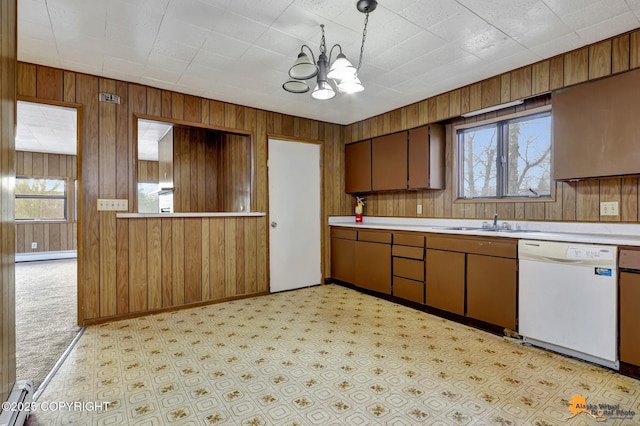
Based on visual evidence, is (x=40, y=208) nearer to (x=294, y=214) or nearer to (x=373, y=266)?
(x=294, y=214)

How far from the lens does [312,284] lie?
4.72 meters

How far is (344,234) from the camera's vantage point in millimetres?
4641

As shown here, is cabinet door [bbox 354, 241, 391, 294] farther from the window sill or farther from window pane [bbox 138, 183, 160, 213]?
window pane [bbox 138, 183, 160, 213]

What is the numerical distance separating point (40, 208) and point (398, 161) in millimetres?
8282

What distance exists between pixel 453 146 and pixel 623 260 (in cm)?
207

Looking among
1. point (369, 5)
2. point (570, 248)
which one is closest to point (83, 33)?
point (369, 5)

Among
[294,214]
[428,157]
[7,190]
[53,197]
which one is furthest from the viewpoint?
[53,197]

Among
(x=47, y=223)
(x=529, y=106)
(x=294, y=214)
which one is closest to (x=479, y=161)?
(x=529, y=106)

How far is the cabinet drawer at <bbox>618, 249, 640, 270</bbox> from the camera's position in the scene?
2092mm

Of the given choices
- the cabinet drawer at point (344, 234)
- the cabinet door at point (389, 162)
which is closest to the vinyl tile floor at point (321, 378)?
the cabinet drawer at point (344, 234)

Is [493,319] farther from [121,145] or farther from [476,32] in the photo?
[121,145]

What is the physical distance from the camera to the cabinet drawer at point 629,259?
6.86 feet

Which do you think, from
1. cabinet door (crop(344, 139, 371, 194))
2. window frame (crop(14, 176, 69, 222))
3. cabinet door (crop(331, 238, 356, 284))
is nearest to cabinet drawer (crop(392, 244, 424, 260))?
cabinet door (crop(331, 238, 356, 284))

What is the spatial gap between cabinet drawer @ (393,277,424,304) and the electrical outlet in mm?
1715
